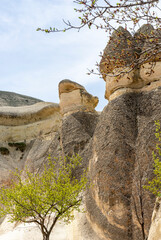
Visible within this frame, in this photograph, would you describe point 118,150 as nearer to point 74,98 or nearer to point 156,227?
point 156,227

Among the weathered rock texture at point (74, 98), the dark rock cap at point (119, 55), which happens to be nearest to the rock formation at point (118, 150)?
the dark rock cap at point (119, 55)

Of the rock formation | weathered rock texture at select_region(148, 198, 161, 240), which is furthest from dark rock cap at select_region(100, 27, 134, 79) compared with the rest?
weathered rock texture at select_region(148, 198, 161, 240)

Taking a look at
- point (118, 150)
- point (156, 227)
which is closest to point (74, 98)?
point (118, 150)

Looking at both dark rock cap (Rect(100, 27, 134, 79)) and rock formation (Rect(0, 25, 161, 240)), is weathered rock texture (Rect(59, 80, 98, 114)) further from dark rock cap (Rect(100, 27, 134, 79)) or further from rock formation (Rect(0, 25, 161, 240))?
dark rock cap (Rect(100, 27, 134, 79))

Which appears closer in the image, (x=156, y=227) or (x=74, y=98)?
(x=156, y=227)

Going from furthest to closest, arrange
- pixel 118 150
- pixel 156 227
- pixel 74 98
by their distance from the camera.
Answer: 1. pixel 74 98
2. pixel 118 150
3. pixel 156 227

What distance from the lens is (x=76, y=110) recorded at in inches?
707

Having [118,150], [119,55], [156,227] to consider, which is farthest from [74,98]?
[156,227]

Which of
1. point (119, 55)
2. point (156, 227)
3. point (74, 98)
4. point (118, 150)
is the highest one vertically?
point (74, 98)

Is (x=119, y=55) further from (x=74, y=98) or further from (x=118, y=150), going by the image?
(x=74, y=98)

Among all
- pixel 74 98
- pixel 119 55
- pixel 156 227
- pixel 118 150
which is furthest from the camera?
pixel 74 98

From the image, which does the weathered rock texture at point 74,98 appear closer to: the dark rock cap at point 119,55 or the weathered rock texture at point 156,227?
the dark rock cap at point 119,55

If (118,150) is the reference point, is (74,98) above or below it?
above

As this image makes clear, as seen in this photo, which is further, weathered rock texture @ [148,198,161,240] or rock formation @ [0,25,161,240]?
rock formation @ [0,25,161,240]
